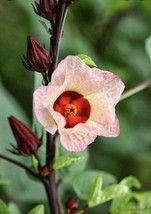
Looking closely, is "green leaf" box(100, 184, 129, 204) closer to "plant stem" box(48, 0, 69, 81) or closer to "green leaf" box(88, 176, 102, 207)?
"green leaf" box(88, 176, 102, 207)

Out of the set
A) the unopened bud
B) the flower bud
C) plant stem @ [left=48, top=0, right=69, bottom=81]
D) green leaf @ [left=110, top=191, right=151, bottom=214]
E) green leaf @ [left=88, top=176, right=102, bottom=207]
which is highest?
plant stem @ [left=48, top=0, right=69, bottom=81]

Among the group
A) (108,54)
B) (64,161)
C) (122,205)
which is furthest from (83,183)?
(108,54)

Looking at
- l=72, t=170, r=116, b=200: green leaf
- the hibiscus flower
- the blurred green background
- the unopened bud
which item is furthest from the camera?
the blurred green background

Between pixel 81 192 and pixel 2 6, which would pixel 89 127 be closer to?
pixel 81 192

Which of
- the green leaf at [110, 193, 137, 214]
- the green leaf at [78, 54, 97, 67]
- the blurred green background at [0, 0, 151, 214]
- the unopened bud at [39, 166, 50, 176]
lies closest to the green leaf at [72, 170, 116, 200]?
the green leaf at [110, 193, 137, 214]

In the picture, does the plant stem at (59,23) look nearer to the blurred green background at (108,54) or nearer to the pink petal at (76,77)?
the pink petal at (76,77)

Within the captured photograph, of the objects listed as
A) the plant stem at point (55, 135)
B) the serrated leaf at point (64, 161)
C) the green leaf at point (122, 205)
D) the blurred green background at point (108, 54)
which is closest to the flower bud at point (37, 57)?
the plant stem at point (55, 135)

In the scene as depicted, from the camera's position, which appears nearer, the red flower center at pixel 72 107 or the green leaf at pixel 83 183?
the red flower center at pixel 72 107
